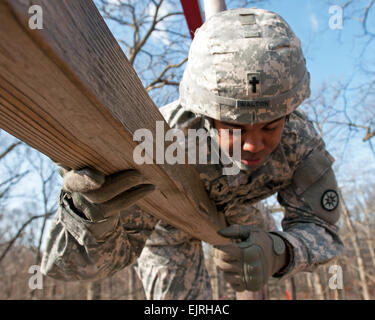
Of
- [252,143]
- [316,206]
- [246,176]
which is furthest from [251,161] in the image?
[316,206]

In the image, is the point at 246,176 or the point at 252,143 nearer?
the point at 252,143

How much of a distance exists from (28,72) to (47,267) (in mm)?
1430

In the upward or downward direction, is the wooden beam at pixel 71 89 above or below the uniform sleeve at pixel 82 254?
above

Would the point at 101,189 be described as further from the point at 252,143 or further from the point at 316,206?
the point at 316,206

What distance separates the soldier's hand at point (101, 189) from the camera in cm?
96

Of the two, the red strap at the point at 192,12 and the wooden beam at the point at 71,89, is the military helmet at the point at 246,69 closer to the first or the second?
the red strap at the point at 192,12

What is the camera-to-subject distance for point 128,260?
191cm

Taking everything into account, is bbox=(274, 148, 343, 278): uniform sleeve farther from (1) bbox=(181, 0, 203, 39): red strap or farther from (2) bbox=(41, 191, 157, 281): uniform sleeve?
(1) bbox=(181, 0, 203, 39): red strap

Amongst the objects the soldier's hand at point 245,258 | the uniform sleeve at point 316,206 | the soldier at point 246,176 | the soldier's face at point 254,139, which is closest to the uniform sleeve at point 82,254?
the soldier at point 246,176

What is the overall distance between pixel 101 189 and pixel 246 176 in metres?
1.24

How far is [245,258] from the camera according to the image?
1557mm

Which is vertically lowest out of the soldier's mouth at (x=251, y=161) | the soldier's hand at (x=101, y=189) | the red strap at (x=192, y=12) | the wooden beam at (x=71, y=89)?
the soldier's hand at (x=101, y=189)

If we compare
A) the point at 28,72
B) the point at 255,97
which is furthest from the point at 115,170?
the point at 255,97

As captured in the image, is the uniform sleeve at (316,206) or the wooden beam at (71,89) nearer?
the wooden beam at (71,89)
